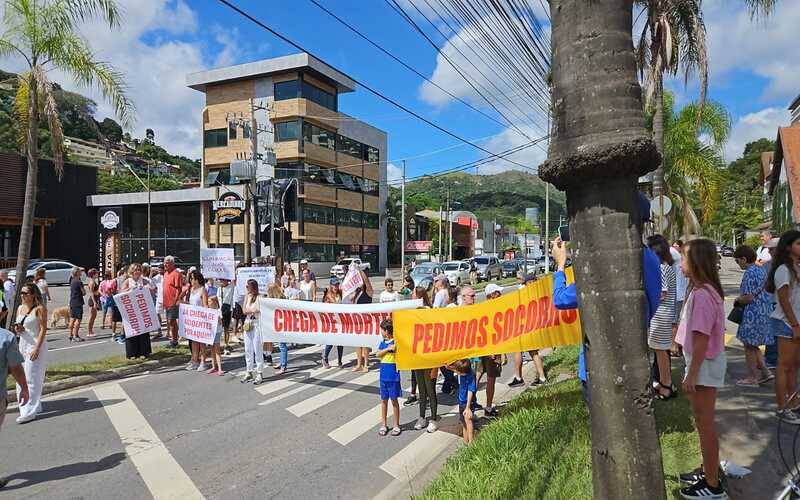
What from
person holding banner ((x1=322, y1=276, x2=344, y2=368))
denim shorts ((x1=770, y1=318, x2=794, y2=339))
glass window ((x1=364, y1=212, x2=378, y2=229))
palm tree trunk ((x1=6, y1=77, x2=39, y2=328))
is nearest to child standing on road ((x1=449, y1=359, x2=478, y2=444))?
denim shorts ((x1=770, y1=318, x2=794, y2=339))

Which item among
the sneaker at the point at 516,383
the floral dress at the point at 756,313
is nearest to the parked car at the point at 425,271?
the sneaker at the point at 516,383

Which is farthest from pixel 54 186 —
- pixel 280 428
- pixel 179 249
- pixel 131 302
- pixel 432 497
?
pixel 432 497

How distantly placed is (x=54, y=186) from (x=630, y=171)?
4699 cm

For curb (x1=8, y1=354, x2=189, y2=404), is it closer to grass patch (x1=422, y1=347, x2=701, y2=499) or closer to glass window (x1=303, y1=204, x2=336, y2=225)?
grass patch (x1=422, y1=347, x2=701, y2=499)

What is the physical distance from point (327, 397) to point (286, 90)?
3991 cm

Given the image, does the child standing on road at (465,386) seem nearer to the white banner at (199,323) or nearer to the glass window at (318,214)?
the white banner at (199,323)

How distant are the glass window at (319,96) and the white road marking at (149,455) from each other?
39.5 metres

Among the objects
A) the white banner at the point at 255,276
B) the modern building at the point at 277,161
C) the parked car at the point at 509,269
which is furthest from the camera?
the parked car at the point at 509,269

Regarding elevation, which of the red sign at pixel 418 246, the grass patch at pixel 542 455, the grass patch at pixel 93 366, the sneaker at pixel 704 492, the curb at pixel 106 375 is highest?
the red sign at pixel 418 246

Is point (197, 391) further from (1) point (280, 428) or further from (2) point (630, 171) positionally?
(2) point (630, 171)

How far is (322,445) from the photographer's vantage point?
6297mm

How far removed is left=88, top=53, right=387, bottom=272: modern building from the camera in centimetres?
4347

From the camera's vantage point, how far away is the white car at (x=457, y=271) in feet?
109

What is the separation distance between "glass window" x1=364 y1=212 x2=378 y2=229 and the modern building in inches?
116
